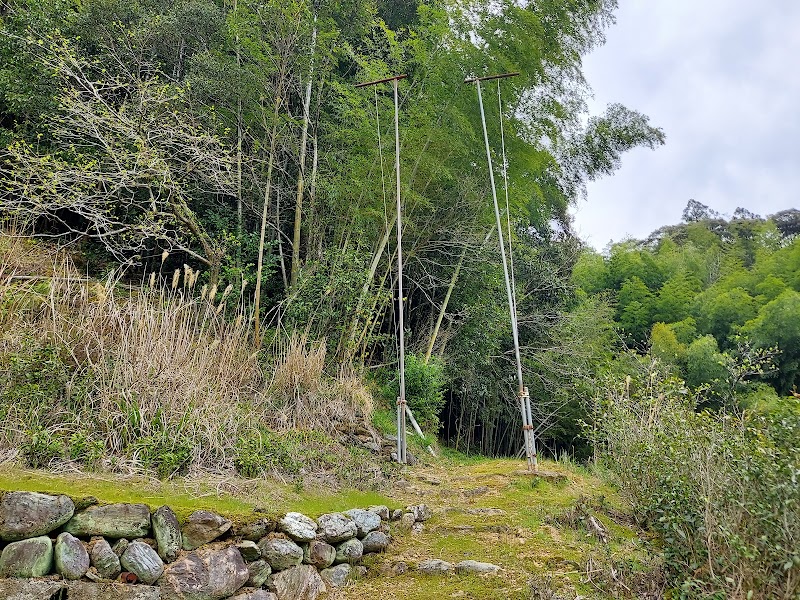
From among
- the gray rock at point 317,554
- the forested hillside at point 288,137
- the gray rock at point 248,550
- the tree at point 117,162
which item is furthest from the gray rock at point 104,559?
the tree at point 117,162

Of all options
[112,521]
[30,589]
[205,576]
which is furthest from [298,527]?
[30,589]

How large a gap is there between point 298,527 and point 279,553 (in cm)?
15

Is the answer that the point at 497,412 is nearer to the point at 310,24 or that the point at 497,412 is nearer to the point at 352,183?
the point at 352,183

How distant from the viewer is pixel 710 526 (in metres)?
1.96

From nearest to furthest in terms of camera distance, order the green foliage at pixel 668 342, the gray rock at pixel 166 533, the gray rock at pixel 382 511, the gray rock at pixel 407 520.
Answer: the gray rock at pixel 166 533, the gray rock at pixel 382 511, the gray rock at pixel 407 520, the green foliage at pixel 668 342

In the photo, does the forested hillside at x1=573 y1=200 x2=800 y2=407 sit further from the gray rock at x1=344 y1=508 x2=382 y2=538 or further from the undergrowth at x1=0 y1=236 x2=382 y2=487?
the gray rock at x1=344 y1=508 x2=382 y2=538

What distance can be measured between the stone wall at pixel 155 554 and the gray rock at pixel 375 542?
0.68 feet

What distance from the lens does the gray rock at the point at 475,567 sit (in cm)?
243

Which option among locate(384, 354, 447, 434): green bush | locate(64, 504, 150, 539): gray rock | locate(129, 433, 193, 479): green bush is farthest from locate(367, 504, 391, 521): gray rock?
locate(384, 354, 447, 434): green bush

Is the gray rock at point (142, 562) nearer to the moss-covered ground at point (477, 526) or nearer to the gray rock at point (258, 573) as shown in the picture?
the moss-covered ground at point (477, 526)

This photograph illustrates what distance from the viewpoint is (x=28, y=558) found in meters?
1.79

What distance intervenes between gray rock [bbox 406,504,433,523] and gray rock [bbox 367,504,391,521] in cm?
23

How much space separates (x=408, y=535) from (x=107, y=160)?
4541mm

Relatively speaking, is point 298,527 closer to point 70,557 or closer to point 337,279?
point 70,557
